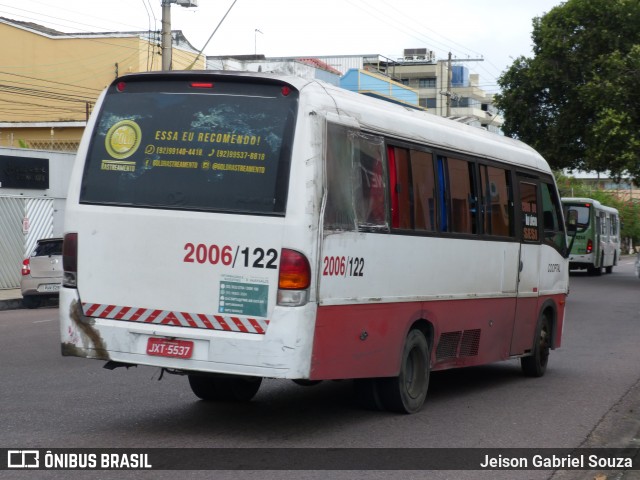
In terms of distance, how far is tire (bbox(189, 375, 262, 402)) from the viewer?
9219mm

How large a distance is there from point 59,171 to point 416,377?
25.2 metres

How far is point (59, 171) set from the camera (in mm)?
32438

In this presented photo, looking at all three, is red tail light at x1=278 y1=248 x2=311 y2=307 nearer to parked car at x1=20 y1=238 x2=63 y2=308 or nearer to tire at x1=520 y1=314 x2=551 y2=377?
tire at x1=520 y1=314 x2=551 y2=377

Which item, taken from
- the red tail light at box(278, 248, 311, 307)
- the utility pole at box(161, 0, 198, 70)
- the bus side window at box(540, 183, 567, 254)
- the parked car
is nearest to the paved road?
the red tail light at box(278, 248, 311, 307)

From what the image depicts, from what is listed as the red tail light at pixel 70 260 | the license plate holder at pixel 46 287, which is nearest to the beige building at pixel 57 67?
the license plate holder at pixel 46 287

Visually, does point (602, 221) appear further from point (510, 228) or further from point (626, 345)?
point (510, 228)

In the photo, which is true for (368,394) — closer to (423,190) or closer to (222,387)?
(222,387)

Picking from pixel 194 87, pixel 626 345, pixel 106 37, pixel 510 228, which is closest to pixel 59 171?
pixel 106 37

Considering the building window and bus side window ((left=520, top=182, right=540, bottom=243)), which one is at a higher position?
the building window

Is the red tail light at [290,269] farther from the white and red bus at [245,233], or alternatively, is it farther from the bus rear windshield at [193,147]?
the bus rear windshield at [193,147]

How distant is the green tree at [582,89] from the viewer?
114 ft

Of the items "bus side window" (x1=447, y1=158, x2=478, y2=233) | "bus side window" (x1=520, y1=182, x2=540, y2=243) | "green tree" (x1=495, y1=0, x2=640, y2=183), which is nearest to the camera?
"bus side window" (x1=447, y1=158, x2=478, y2=233)

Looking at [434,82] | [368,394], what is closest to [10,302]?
[368,394]
